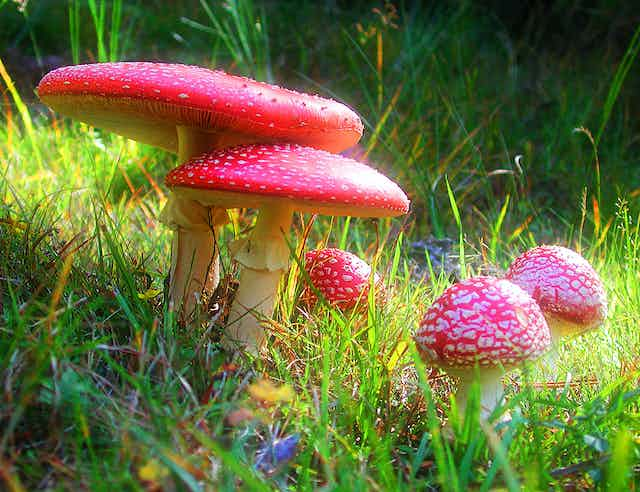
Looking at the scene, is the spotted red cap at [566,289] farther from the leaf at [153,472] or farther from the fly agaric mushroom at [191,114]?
the leaf at [153,472]

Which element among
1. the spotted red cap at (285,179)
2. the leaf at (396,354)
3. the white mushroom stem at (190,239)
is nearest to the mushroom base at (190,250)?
the white mushroom stem at (190,239)

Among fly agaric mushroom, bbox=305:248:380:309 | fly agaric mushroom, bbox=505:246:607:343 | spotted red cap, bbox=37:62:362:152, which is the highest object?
spotted red cap, bbox=37:62:362:152

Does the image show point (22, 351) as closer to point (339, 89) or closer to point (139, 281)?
point (139, 281)

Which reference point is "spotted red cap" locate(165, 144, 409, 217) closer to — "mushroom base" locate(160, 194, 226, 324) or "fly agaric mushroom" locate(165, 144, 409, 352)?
"fly agaric mushroom" locate(165, 144, 409, 352)

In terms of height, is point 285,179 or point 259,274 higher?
point 285,179

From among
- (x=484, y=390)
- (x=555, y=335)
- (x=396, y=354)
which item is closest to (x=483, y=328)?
(x=484, y=390)

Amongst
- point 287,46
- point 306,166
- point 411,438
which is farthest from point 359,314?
point 287,46

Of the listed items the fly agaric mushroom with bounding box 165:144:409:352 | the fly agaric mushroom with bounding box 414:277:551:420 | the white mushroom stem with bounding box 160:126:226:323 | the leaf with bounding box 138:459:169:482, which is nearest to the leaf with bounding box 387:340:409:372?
the fly agaric mushroom with bounding box 414:277:551:420

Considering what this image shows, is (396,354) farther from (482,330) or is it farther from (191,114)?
(191,114)
